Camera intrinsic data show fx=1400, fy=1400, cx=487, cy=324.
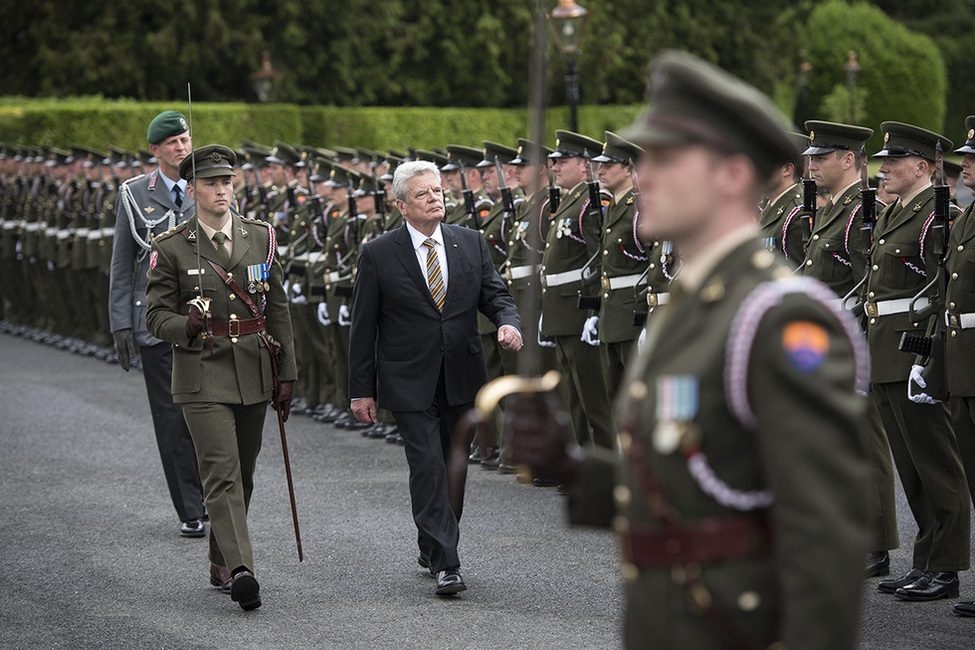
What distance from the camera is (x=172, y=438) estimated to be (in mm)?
8109

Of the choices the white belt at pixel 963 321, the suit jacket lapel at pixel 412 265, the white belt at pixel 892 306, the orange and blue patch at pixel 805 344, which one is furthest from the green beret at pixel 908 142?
the orange and blue patch at pixel 805 344

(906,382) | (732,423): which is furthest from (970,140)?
(732,423)

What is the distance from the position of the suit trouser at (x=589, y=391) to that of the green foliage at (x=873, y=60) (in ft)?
155

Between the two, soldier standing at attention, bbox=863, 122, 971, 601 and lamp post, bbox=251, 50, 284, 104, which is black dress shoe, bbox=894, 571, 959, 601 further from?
lamp post, bbox=251, 50, 284, 104

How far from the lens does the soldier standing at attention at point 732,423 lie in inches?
95.9

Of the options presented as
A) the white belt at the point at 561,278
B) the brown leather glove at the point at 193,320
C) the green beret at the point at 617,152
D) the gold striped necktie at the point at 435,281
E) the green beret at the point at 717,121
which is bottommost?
the white belt at the point at 561,278

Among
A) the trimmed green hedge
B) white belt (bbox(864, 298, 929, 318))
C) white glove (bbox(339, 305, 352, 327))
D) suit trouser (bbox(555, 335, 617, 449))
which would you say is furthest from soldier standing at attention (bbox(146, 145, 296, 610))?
the trimmed green hedge

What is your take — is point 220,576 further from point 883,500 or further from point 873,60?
point 873,60

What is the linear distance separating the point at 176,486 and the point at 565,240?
10.8 feet

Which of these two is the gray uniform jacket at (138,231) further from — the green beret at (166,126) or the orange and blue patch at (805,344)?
the orange and blue patch at (805,344)

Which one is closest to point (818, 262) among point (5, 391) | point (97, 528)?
point (97, 528)

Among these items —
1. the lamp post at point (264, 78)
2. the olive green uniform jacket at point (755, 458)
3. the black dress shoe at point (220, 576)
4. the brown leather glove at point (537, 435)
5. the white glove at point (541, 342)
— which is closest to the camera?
the olive green uniform jacket at point (755, 458)

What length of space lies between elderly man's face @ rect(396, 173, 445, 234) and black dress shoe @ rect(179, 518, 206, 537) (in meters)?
2.49

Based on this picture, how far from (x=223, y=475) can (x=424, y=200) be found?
1602 mm
